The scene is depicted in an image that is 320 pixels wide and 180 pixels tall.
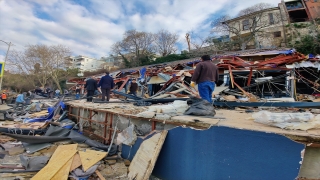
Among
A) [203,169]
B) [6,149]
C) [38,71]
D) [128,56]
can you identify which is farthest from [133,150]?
[128,56]

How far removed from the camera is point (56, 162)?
3.74 metres

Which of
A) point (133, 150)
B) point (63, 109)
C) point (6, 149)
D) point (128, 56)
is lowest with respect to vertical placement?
point (6, 149)

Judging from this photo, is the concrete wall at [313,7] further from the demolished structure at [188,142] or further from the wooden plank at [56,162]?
the wooden plank at [56,162]

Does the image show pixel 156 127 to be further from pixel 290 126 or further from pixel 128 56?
pixel 128 56

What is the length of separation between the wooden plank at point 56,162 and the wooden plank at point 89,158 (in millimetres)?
246

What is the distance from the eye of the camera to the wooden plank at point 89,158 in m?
3.67

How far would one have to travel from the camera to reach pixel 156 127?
3.61 m

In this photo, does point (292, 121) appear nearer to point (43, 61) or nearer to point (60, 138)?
point (60, 138)

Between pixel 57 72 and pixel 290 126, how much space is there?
35742 millimetres

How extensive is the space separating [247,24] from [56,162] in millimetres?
32045

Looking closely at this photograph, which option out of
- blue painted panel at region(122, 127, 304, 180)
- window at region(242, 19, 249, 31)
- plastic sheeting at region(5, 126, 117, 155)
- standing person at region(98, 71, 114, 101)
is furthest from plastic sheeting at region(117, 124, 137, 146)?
window at region(242, 19, 249, 31)

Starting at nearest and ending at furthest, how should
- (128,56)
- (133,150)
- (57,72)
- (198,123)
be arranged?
(198,123), (133,150), (57,72), (128,56)

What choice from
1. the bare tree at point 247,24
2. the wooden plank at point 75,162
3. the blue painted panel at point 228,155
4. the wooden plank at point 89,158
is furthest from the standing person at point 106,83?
the bare tree at point 247,24

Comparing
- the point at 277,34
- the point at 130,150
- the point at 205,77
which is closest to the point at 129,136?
the point at 130,150
